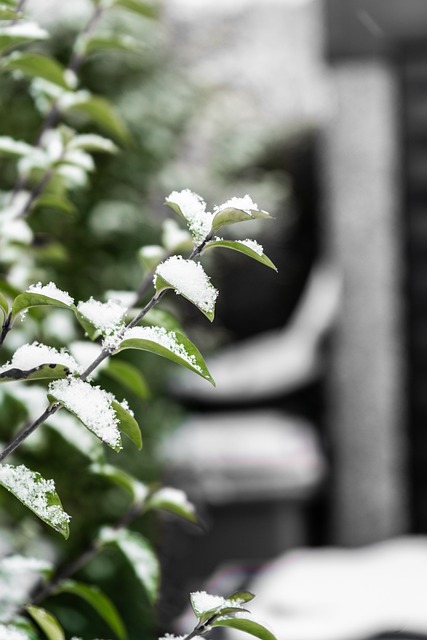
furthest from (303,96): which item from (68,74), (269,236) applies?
(68,74)

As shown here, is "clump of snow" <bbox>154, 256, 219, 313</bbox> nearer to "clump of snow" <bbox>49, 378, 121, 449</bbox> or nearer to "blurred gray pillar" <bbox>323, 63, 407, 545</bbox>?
"clump of snow" <bbox>49, 378, 121, 449</bbox>

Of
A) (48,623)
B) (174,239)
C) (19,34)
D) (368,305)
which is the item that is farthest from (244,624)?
(368,305)

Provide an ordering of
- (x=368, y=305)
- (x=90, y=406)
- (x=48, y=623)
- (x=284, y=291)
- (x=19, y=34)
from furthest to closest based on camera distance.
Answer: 1. (x=284, y=291)
2. (x=368, y=305)
3. (x=19, y=34)
4. (x=48, y=623)
5. (x=90, y=406)

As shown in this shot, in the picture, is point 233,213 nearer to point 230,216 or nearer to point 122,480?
point 230,216

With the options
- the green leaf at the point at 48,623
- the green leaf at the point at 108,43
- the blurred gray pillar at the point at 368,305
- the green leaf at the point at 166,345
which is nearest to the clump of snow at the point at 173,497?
the green leaf at the point at 48,623

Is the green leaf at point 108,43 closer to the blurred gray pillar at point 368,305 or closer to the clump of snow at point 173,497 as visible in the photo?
the clump of snow at point 173,497

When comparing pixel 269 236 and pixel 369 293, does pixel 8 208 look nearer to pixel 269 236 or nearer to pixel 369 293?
pixel 369 293
